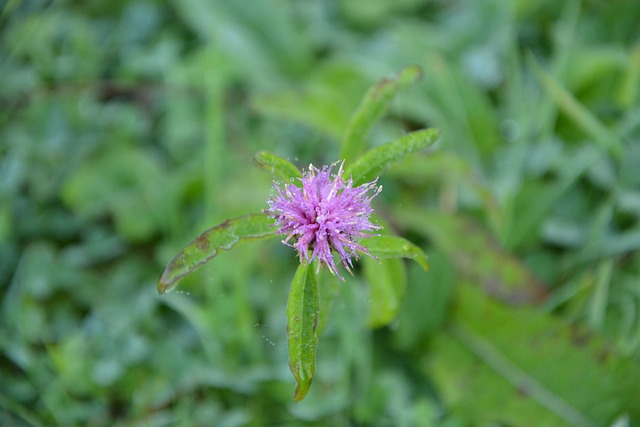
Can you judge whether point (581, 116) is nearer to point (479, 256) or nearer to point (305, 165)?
point (479, 256)

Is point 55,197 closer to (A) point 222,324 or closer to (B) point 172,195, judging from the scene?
(B) point 172,195

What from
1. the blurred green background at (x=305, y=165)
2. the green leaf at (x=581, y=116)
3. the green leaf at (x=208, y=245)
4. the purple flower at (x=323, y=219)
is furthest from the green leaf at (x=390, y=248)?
the green leaf at (x=581, y=116)

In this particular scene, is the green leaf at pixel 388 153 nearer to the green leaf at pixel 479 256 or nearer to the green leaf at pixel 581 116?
the green leaf at pixel 479 256

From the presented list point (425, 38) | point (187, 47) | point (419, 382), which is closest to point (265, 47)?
point (187, 47)

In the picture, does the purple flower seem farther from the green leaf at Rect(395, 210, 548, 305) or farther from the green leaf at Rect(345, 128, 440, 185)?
the green leaf at Rect(395, 210, 548, 305)

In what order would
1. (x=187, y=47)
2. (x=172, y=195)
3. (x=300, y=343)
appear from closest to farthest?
1. (x=300, y=343)
2. (x=172, y=195)
3. (x=187, y=47)

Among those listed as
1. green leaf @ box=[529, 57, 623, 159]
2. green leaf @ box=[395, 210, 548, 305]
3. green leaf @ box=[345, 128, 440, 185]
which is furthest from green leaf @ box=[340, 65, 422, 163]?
green leaf @ box=[529, 57, 623, 159]
